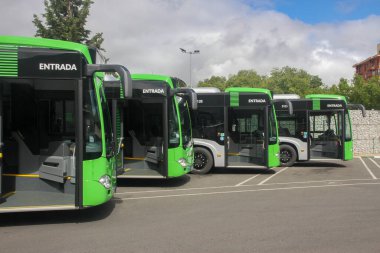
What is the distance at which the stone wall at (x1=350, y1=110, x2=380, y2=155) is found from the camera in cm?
2347

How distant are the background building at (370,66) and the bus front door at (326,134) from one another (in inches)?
3582

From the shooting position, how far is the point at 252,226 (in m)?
7.01

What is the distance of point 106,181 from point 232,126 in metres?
7.81

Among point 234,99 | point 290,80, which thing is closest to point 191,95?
point 234,99

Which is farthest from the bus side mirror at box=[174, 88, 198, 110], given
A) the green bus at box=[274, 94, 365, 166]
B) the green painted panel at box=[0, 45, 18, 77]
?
the green bus at box=[274, 94, 365, 166]

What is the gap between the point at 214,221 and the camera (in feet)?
24.3

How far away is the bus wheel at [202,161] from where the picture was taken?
46.5 feet

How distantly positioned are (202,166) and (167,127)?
11.8ft

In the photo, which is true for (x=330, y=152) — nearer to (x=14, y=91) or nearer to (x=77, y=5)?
(x=14, y=91)

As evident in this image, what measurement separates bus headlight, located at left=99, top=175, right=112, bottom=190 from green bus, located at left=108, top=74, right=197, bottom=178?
137 inches

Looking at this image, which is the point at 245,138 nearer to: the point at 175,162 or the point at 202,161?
the point at 202,161

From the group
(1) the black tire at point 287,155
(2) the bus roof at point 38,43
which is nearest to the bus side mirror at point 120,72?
(2) the bus roof at point 38,43

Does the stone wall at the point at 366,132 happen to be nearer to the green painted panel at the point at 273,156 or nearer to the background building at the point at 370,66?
the green painted panel at the point at 273,156

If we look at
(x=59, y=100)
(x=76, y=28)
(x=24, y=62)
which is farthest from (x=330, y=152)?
(x=76, y=28)
